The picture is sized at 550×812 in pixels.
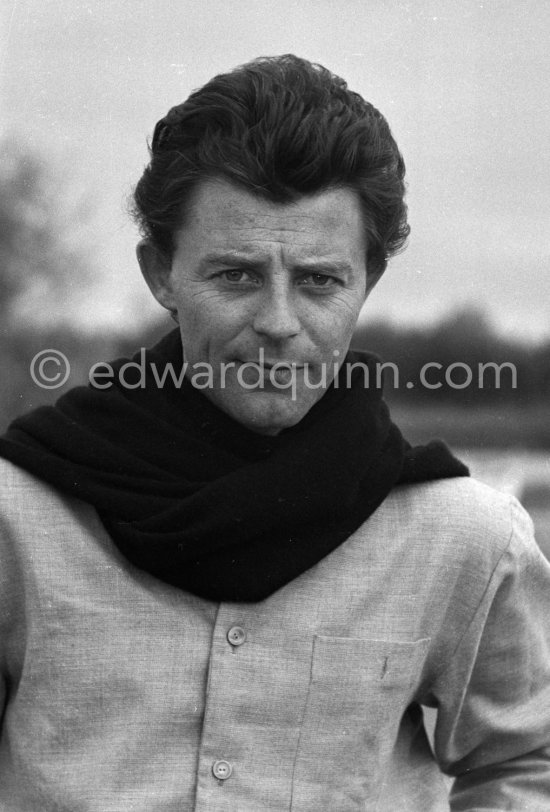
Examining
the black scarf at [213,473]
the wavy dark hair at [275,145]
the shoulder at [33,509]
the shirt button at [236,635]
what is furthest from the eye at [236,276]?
the shirt button at [236,635]

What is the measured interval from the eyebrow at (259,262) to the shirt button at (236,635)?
63 centimetres

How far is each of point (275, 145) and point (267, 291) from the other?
24 centimetres

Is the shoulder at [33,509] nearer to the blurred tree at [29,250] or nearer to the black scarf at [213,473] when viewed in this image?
the black scarf at [213,473]

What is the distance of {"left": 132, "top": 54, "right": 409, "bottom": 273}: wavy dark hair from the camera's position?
1.80 meters

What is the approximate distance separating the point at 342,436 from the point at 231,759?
1.96ft

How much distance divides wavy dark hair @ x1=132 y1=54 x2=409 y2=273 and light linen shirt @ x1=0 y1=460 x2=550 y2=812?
0.55 m

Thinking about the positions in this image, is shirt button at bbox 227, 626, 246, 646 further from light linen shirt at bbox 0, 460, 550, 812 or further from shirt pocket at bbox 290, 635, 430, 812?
shirt pocket at bbox 290, 635, 430, 812

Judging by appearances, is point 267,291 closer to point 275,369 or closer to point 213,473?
point 275,369

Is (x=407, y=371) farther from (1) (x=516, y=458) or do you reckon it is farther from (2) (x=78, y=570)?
(2) (x=78, y=570)

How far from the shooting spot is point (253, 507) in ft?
6.04

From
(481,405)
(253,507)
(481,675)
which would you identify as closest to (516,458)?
(481,405)

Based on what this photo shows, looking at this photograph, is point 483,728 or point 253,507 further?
point 483,728

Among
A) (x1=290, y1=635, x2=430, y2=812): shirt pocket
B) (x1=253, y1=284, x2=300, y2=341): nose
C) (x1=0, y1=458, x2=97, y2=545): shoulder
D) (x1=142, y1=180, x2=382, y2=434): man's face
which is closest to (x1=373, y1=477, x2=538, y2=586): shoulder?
(x1=290, y1=635, x2=430, y2=812): shirt pocket

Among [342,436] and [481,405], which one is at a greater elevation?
[481,405]
